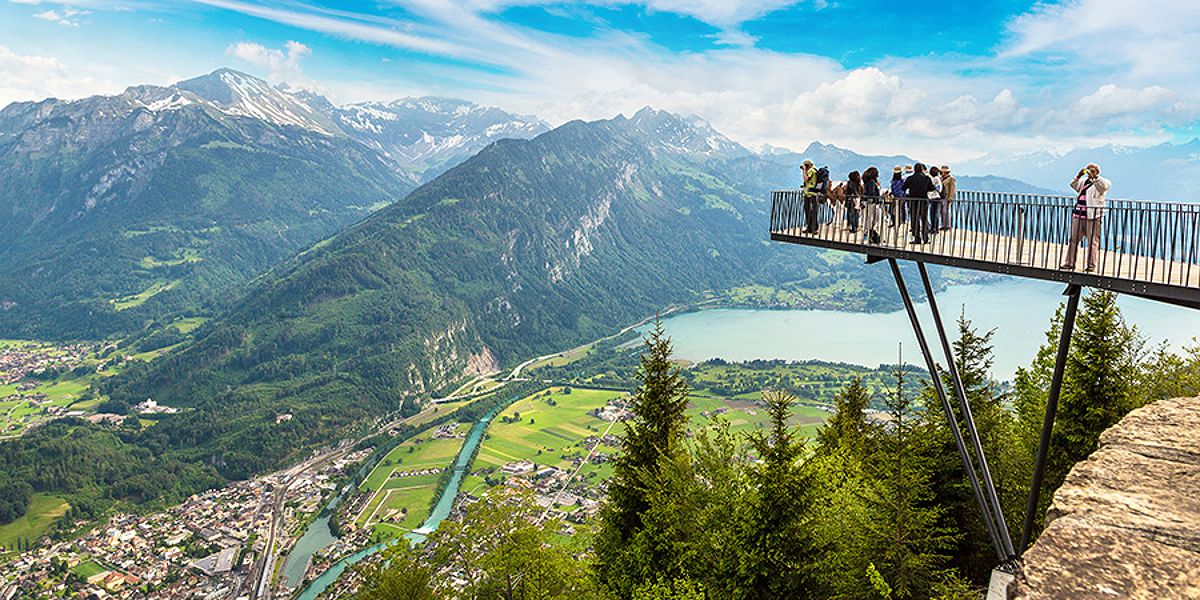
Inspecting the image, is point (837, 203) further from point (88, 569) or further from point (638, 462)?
point (88, 569)

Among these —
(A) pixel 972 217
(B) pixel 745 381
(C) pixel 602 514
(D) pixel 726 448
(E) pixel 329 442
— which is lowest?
(E) pixel 329 442

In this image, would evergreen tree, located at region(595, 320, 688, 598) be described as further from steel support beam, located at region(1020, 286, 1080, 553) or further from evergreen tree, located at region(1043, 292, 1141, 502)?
evergreen tree, located at region(1043, 292, 1141, 502)

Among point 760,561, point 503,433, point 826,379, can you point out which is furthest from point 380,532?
point 826,379

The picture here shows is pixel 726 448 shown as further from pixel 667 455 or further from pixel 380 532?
pixel 380 532

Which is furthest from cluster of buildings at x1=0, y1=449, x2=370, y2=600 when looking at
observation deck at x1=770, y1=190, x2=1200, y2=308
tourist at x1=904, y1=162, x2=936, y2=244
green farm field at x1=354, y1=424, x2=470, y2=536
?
tourist at x1=904, y1=162, x2=936, y2=244

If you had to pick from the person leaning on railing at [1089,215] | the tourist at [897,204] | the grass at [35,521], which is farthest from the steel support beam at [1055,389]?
the grass at [35,521]

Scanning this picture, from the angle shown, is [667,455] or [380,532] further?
[380,532]

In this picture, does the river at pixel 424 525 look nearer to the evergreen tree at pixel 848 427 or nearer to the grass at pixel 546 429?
the grass at pixel 546 429
